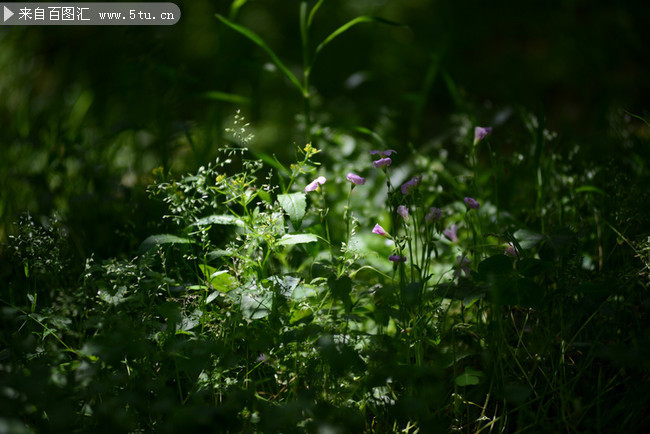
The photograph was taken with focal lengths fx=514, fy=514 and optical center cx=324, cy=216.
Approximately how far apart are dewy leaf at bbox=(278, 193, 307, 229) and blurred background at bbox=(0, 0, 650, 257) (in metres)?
0.54

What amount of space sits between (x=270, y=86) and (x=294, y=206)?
9.42ft

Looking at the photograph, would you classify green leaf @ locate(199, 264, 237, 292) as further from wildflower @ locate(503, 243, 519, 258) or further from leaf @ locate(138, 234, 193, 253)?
wildflower @ locate(503, 243, 519, 258)

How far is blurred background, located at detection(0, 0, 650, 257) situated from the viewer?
204cm

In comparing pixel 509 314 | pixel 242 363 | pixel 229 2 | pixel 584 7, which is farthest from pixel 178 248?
pixel 584 7

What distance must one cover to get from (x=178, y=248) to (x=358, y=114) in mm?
2040

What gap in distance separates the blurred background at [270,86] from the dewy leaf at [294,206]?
0.54m

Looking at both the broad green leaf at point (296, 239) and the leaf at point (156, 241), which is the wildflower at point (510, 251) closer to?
the broad green leaf at point (296, 239)

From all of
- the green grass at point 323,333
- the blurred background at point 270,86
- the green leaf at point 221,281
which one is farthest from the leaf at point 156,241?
the blurred background at point 270,86

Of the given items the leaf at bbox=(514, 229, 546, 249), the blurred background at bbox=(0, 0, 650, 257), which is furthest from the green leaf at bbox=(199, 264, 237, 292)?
the leaf at bbox=(514, 229, 546, 249)

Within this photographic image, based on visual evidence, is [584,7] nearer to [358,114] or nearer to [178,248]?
[358,114]

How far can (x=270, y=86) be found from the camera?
3926 millimetres

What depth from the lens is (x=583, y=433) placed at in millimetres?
1096

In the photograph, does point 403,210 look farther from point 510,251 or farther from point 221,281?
point 221,281

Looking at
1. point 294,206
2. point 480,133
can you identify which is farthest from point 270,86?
point 294,206
